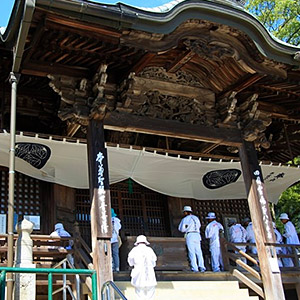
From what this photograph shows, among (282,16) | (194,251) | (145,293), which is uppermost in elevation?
(282,16)

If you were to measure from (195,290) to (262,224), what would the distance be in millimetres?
1825

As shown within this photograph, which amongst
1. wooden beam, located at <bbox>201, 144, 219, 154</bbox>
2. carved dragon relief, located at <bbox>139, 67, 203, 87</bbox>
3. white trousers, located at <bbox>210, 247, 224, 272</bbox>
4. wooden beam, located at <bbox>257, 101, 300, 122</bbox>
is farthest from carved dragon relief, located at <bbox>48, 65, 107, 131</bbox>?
white trousers, located at <bbox>210, 247, 224, 272</bbox>

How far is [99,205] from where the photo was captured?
276 inches

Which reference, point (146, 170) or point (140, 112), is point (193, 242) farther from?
point (140, 112)

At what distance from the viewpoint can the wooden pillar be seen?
6.65 meters

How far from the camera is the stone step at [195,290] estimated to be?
7.16m

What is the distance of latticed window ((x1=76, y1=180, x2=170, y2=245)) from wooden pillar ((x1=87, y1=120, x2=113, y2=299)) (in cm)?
295

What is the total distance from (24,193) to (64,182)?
92 cm

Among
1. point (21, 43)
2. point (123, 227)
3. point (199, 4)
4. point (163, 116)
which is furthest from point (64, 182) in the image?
point (199, 4)

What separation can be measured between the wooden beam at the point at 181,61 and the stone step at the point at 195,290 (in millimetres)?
4032

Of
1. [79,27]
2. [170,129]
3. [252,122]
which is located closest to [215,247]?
[252,122]

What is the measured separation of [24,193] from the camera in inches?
365

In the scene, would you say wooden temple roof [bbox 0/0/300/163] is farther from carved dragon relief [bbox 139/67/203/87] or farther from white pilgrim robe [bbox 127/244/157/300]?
white pilgrim robe [bbox 127/244/157/300]

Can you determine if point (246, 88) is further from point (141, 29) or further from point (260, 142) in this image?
point (141, 29)
